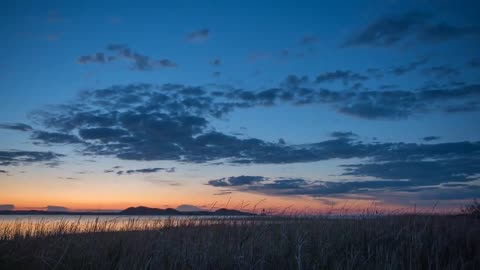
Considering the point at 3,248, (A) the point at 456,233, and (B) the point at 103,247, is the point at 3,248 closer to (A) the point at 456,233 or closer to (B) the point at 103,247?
(B) the point at 103,247

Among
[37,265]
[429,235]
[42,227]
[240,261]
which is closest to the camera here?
[240,261]

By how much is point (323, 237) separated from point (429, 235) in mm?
3187

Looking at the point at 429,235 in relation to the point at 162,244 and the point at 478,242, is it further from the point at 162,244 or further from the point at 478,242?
the point at 162,244

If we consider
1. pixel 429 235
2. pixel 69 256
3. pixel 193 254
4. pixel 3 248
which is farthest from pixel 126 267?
pixel 429 235

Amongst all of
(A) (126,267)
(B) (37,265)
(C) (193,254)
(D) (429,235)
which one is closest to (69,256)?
(B) (37,265)

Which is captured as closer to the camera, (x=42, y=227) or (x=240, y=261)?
(x=240, y=261)

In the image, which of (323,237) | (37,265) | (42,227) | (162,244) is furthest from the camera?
(42,227)

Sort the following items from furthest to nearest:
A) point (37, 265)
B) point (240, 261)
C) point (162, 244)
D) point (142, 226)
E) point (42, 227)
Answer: point (142, 226) → point (42, 227) → point (162, 244) → point (37, 265) → point (240, 261)

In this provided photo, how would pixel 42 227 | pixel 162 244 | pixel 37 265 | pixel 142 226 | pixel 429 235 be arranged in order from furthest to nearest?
pixel 142 226 → pixel 42 227 → pixel 429 235 → pixel 162 244 → pixel 37 265

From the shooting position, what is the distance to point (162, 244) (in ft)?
29.8

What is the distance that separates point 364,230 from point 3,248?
9508 millimetres

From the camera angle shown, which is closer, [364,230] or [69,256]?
[69,256]

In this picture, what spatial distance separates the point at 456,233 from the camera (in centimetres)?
1138

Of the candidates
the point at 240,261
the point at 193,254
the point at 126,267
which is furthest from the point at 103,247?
the point at 240,261
